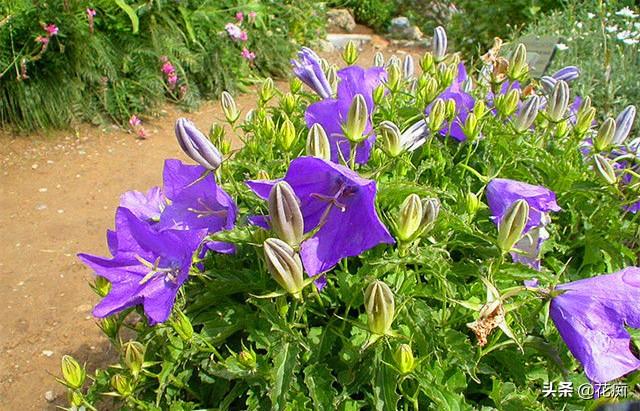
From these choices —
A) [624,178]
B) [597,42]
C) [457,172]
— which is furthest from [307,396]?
[597,42]

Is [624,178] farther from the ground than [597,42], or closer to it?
→ farther from the ground

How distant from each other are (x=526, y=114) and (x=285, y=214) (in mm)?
952

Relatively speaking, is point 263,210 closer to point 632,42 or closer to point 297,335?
point 297,335

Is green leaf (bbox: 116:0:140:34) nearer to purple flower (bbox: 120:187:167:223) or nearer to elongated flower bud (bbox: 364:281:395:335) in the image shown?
purple flower (bbox: 120:187:167:223)

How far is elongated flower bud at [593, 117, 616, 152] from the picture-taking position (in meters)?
1.75

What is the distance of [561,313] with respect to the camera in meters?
1.25

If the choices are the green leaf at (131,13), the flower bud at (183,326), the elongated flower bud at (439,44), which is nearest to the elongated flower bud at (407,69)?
the elongated flower bud at (439,44)

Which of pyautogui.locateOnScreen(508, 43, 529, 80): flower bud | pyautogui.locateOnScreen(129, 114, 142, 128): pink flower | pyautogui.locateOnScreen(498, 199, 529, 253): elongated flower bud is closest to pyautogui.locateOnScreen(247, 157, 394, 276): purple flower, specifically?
pyautogui.locateOnScreen(498, 199, 529, 253): elongated flower bud

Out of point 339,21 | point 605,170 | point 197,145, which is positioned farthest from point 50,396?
point 339,21

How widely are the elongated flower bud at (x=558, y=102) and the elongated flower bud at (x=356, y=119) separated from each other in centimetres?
68

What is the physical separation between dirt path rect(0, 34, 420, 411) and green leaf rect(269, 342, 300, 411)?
3.85 ft

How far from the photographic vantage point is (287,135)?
161 cm

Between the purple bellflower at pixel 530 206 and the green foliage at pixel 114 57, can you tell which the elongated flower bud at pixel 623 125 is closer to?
the purple bellflower at pixel 530 206

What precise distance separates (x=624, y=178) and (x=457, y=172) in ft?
1.82
